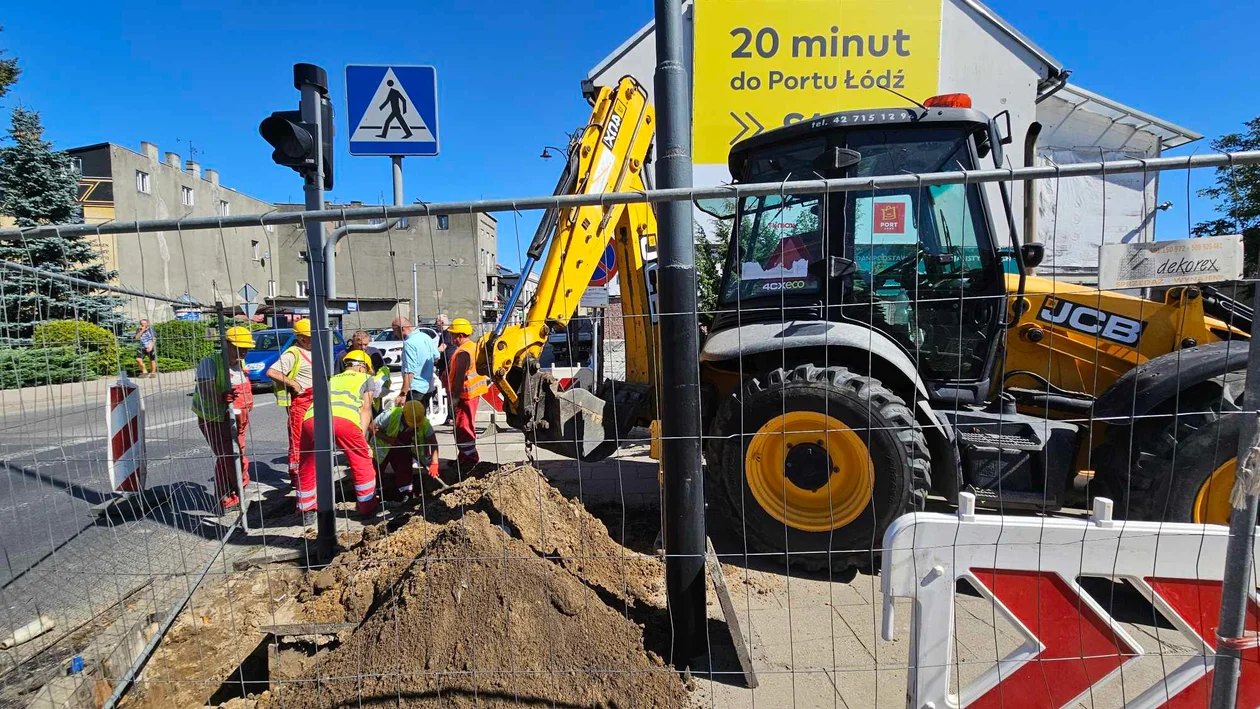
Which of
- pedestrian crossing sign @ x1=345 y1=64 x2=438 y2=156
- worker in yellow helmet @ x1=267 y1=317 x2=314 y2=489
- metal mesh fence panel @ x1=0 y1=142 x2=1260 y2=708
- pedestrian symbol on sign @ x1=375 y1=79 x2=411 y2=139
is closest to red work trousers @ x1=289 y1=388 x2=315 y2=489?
worker in yellow helmet @ x1=267 y1=317 x2=314 y2=489

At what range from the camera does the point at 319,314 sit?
3.64m

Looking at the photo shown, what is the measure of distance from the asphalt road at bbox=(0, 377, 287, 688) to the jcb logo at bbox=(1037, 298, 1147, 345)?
516cm

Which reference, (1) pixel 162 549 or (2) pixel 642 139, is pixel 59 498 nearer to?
(1) pixel 162 549

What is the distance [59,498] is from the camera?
17.9ft

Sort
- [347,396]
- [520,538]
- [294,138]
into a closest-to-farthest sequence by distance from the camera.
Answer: [520,538] < [294,138] < [347,396]

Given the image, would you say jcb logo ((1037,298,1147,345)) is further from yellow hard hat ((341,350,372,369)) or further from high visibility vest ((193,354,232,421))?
high visibility vest ((193,354,232,421))

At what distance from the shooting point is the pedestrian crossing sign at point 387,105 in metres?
3.93

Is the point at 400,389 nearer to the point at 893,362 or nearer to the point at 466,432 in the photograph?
the point at 466,432

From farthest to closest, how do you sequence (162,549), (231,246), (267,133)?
1. (231,246)
2. (162,549)
3. (267,133)

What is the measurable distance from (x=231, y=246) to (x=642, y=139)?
30382 millimetres

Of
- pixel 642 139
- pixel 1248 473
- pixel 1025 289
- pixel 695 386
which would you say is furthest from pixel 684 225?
pixel 1025 289

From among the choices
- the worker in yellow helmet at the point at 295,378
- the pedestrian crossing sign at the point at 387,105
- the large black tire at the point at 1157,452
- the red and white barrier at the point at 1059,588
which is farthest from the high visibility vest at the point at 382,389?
the large black tire at the point at 1157,452

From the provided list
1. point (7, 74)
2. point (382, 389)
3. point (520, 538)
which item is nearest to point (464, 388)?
point (382, 389)

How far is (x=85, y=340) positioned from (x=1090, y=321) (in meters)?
6.48
